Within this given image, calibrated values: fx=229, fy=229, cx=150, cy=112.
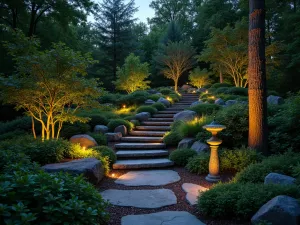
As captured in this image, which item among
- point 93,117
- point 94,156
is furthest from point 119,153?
point 93,117

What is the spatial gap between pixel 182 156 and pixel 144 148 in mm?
1497

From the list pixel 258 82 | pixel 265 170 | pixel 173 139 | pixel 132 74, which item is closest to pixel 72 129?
pixel 173 139

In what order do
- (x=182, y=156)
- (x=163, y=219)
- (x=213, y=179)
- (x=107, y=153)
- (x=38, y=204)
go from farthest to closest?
(x=182, y=156) → (x=107, y=153) → (x=213, y=179) → (x=163, y=219) → (x=38, y=204)

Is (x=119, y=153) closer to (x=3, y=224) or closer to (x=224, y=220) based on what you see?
(x=224, y=220)

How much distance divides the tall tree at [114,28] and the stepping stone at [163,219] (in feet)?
74.5

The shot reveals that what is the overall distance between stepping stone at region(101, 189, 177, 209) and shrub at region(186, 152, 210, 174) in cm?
121

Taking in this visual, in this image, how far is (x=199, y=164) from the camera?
17.1 ft

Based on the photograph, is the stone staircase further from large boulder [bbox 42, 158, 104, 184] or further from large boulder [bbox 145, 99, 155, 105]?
large boulder [bbox 145, 99, 155, 105]

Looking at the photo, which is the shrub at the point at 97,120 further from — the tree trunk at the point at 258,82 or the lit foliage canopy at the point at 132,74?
the lit foliage canopy at the point at 132,74

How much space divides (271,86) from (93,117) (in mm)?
18047

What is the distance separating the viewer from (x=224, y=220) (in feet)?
9.98

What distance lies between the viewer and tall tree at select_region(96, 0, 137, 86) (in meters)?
24.9

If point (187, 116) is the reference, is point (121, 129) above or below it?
below

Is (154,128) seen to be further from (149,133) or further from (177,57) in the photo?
(177,57)
